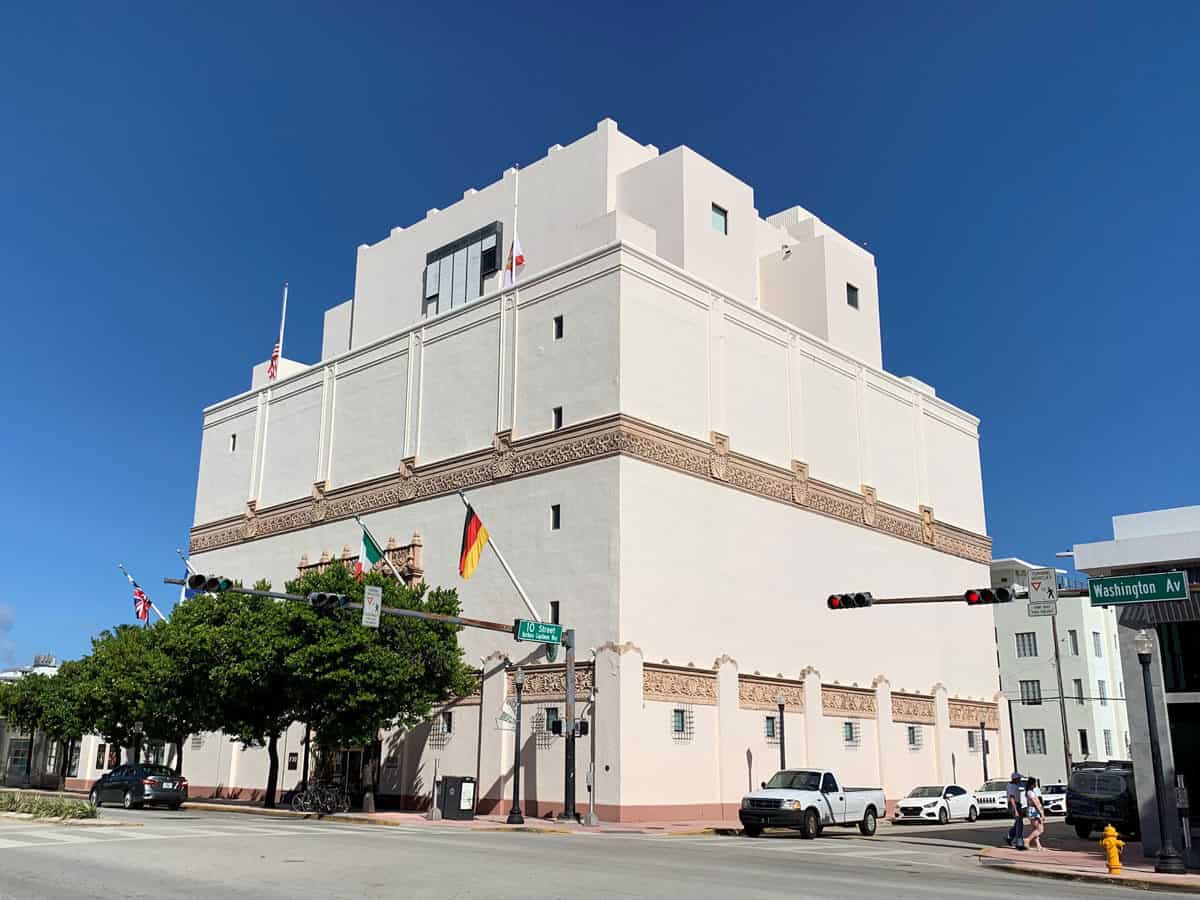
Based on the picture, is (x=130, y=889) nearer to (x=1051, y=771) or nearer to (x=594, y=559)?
(x=594, y=559)

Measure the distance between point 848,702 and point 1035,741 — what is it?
3918 centimetres

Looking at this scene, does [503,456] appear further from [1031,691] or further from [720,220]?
[1031,691]

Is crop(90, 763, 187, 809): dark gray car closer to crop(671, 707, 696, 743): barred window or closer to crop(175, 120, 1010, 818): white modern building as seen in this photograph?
crop(175, 120, 1010, 818): white modern building

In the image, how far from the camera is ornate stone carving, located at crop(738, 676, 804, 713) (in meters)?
41.3

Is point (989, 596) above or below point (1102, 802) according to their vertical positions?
above

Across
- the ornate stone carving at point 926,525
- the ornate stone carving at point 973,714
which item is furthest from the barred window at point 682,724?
the ornate stone carving at point 926,525

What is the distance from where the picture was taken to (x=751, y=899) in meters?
13.9

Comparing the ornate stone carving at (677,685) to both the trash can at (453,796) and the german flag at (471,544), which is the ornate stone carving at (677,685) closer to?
the trash can at (453,796)

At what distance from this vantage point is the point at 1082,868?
21578 millimetres

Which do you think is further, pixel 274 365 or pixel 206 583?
pixel 274 365

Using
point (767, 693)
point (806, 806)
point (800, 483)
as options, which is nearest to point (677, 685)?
point (767, 693)

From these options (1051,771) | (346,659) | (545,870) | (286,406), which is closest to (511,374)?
(346,659)

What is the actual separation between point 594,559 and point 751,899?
24708mm

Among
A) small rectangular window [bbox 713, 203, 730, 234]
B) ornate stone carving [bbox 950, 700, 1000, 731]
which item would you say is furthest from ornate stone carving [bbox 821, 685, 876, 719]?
small rectangular window [bbox 713, 203, 730, 234]
